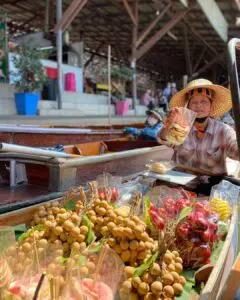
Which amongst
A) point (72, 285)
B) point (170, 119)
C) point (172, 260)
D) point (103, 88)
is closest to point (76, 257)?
point (72, 285)

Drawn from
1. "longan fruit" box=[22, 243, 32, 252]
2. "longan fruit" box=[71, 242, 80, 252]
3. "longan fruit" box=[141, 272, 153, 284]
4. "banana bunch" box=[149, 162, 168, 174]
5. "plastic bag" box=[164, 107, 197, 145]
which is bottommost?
"longan fruit" box=[141, 272, 153, 284]

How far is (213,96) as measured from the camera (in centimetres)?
292

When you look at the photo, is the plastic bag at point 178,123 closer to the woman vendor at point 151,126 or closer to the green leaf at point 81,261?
the green leaf at point 81,261

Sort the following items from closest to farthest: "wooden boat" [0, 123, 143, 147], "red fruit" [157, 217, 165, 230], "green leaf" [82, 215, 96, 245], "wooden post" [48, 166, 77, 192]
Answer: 1. "green leaf" [82, 215, 96, 245]
2. "red fruit" [157, 217, 165, 230]
3. "wooden post" [48, 166, 77, 192]
4. "wooden boat" [0, 123, 143, 147]

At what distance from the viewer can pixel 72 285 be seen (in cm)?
104

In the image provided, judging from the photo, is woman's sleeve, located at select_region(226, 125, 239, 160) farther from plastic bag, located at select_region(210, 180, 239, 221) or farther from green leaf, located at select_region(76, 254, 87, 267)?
green leaf, located at select_region(76, 254, 87, 267)

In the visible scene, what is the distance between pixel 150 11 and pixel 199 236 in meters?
13.9

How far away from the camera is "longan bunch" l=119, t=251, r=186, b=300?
119cm

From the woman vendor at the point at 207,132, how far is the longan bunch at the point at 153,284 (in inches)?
61.0

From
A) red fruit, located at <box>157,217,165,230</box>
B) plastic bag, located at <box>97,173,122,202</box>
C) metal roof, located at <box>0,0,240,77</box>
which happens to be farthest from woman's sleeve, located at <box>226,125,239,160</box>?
metal roof, located at <box>0,0,240,77</box>

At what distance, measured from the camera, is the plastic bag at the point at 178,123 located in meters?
2.36

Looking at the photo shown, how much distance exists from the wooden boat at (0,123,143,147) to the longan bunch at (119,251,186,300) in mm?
2456

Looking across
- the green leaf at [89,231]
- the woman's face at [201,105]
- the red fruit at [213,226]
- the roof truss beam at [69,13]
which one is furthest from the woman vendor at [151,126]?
the roof truss beam at [69,13]

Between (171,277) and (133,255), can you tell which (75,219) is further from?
(171,277)
